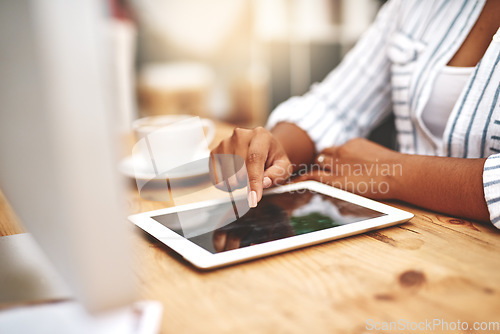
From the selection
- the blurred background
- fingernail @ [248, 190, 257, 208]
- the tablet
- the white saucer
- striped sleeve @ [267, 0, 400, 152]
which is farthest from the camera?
the blurred background

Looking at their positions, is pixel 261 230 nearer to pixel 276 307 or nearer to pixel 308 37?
pixel 276 307

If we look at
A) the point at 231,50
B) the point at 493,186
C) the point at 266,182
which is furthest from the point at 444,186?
the point at 231,50

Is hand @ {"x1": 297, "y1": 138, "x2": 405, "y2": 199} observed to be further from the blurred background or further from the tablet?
the blurred background

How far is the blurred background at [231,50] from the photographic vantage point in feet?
10.1

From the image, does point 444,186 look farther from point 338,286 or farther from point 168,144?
point 168,144

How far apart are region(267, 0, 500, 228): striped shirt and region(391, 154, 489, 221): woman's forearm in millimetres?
15

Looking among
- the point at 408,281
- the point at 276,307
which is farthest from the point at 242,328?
the point at 408,281

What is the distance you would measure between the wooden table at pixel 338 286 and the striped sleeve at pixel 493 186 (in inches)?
1.1

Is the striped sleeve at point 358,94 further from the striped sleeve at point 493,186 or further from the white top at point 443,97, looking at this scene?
the striped sleeve at point 493,186

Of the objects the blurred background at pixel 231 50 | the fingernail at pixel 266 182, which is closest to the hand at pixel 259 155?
the fingernail at pixel 266 182

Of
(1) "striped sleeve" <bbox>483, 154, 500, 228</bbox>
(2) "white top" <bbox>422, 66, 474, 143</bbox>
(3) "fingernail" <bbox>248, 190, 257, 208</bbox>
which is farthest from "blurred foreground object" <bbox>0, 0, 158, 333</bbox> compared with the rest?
(2) "white top" <bbox>422, 66, 474, 143</bbox>

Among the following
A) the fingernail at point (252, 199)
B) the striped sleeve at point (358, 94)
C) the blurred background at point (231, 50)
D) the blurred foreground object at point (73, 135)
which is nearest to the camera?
the blurred foreground object at point (73, 135)

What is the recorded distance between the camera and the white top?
65 cm

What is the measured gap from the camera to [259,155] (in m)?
0.54
